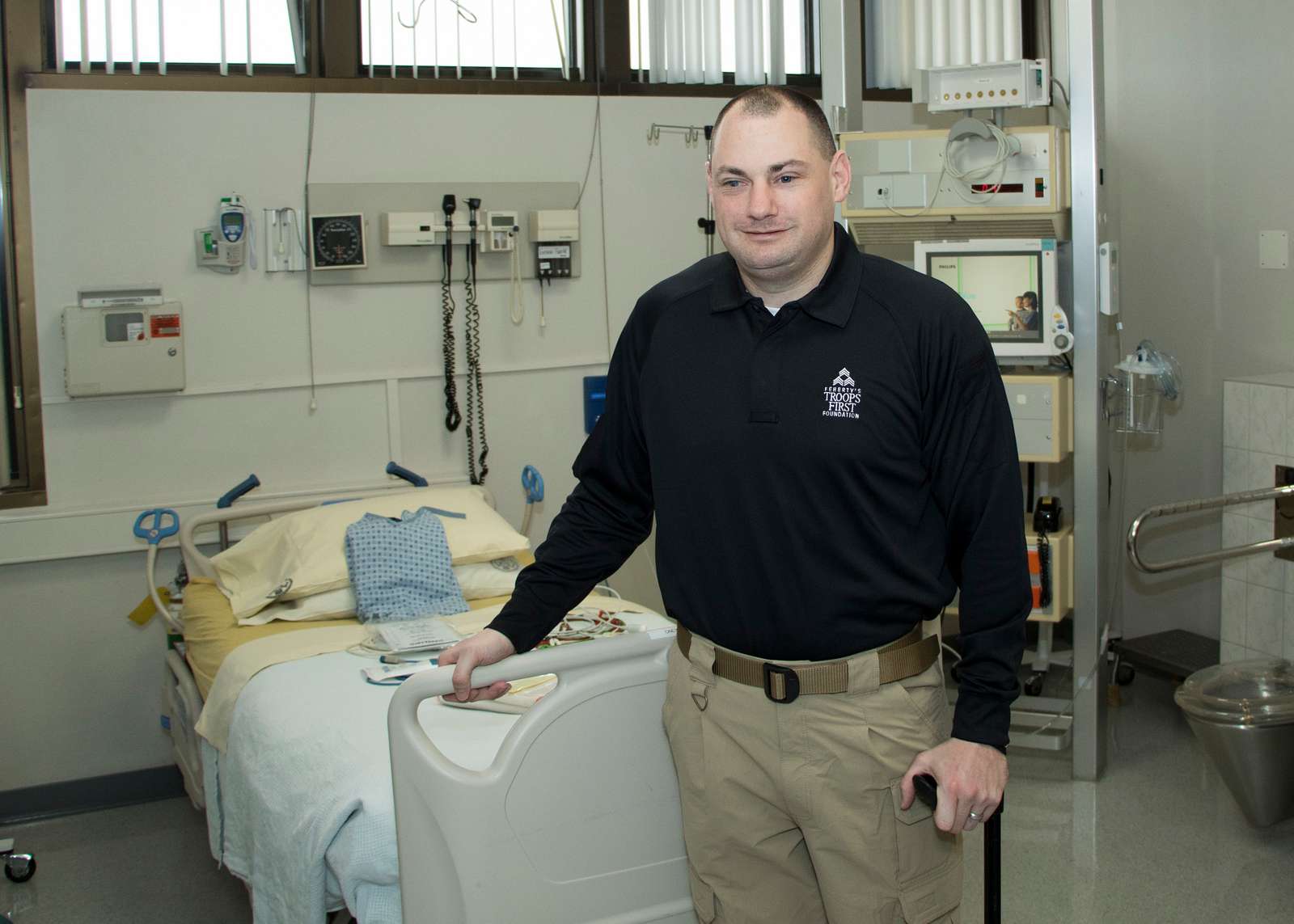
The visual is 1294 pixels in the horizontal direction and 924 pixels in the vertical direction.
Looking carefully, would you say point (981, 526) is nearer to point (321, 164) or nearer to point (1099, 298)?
point (1099, 298)

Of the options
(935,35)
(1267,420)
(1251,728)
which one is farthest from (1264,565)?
(935,35)

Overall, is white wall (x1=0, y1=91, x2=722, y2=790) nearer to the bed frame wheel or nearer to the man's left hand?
the bed frame wheel

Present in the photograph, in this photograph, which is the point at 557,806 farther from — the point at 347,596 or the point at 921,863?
the point at 347,596

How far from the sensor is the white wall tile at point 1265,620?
3670 millimetres

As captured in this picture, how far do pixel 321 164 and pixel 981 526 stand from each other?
2886mm

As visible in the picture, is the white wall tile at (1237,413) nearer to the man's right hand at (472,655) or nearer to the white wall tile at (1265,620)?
the white wall tile at (1265,620)

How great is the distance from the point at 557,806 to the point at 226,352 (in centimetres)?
235

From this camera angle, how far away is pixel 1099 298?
3.55m

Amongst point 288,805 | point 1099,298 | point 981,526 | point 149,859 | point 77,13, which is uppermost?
point 77,13

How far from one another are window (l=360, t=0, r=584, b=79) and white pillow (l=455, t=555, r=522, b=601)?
1.61 metres

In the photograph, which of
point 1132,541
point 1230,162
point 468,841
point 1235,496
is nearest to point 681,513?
point 468,841

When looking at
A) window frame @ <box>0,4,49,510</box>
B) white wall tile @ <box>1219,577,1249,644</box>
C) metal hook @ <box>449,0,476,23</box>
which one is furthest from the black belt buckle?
metal hook @ <box>449,0,476,23</box>

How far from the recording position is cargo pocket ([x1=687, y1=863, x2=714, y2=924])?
1.77 m

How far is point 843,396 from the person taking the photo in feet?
5.26
